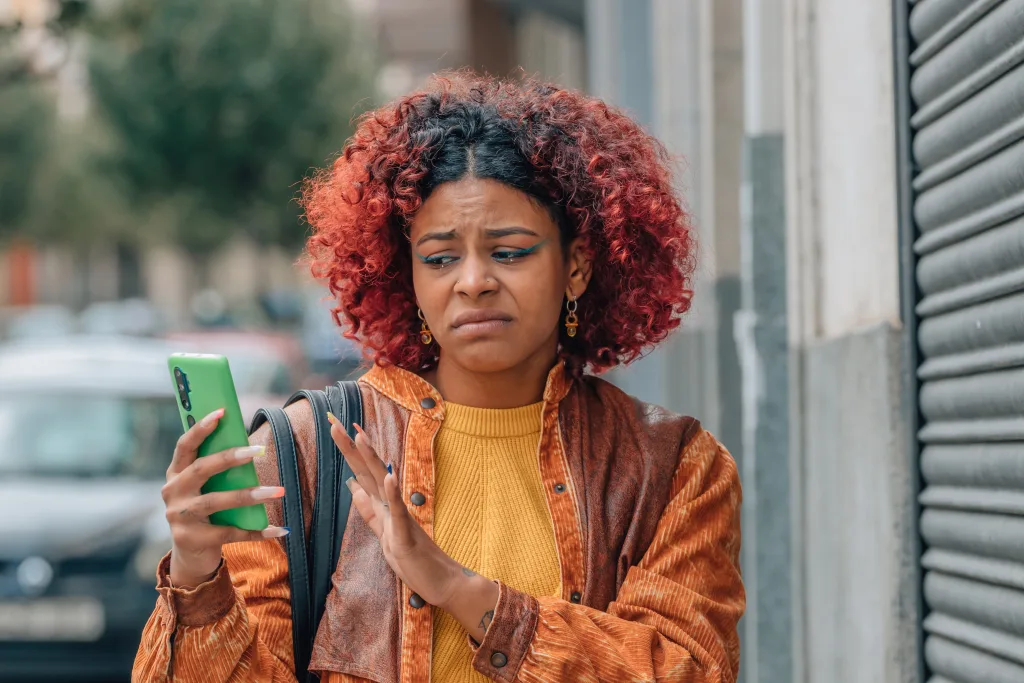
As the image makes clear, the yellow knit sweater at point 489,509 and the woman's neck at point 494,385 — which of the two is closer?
the yellow knit sweater at point 489,509

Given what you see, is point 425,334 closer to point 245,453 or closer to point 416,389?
point 416,389

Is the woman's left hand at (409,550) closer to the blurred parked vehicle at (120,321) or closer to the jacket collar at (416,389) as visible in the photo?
the jacket collar at (416,389)

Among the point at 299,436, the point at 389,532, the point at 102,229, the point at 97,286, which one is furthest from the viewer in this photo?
the point at 97,286

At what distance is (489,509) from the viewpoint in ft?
7.60

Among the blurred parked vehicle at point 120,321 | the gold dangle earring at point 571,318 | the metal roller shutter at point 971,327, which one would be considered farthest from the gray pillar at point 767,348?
the blurred parked vehicle at point 120,321

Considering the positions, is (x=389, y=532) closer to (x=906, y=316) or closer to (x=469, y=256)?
(x=469, y=256)

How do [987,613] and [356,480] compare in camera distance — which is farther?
[987,613]

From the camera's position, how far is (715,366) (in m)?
5.45

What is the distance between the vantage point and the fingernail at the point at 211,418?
6.54ft

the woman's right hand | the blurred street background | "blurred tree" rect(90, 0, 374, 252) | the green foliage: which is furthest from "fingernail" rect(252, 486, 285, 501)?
the green foliage

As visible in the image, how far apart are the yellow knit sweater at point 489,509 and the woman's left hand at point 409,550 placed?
A: 13 cm

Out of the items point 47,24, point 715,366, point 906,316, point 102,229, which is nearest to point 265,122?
point 102,229

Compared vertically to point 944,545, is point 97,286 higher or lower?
higher

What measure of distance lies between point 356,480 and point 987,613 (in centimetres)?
125
